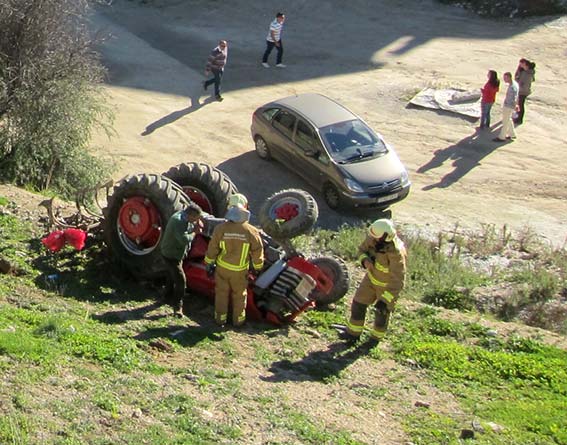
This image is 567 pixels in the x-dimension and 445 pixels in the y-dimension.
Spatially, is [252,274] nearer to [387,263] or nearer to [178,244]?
[178,244]

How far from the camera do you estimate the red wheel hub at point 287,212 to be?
1193 cm

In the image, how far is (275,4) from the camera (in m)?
30.7

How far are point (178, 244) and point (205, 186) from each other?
1.91m

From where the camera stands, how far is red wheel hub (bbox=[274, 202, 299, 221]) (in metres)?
11.9

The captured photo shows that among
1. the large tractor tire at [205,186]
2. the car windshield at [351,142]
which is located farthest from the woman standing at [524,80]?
the large tractor tire at [205,186]

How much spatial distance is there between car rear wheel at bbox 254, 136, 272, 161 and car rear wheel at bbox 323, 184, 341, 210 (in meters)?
2.06

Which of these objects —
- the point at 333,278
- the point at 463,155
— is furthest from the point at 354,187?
the point at 333,278

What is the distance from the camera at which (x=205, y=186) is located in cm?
1279

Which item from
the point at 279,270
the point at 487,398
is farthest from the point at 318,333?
the point at 487,398

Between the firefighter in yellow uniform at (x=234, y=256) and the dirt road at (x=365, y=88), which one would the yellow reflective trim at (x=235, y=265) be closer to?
the firefighter in yellow uniform at (x=234, y=256)

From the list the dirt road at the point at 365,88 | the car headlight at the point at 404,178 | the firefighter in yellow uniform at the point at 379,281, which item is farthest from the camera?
the dirt road at the point at 365,88

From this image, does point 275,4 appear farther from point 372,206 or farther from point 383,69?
point 372,206

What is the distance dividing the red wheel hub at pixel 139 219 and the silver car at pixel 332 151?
685 cm

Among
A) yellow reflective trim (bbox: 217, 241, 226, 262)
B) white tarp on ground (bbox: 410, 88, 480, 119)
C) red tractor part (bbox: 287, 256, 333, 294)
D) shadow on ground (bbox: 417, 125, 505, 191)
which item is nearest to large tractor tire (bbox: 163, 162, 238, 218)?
red tractor part (bbox: 287, 256, 333, 294)
